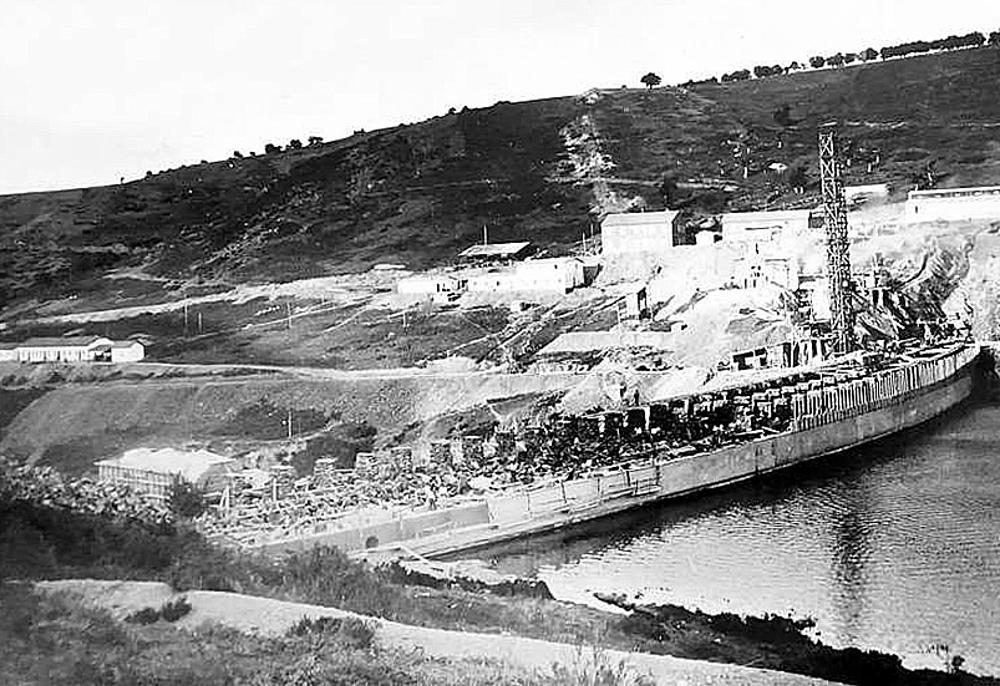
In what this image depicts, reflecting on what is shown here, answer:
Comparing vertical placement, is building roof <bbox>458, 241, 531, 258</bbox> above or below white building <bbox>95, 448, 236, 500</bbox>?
above

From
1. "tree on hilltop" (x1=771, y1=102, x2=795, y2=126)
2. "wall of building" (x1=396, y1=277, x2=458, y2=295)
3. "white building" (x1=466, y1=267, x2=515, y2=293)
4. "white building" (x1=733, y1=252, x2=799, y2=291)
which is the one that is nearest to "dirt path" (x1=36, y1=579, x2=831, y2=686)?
"wall of building" (x1=396, y1=277, x2=458, y2=295)

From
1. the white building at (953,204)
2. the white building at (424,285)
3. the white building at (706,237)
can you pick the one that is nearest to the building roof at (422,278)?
the white building at (424,285)

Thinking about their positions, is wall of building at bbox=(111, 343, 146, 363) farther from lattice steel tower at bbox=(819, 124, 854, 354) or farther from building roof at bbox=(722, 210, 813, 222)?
building roof at bbox=(722, 210, 813, 222)

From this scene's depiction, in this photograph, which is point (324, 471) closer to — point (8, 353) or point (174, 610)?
point (174, 610)

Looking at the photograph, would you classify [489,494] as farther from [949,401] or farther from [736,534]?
[949,401]

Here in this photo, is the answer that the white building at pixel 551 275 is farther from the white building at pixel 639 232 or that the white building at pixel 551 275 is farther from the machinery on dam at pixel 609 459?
the machinery on dam at pixel 609 459

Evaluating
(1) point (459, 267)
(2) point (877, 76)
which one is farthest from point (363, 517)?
(2) point (877, 76)
